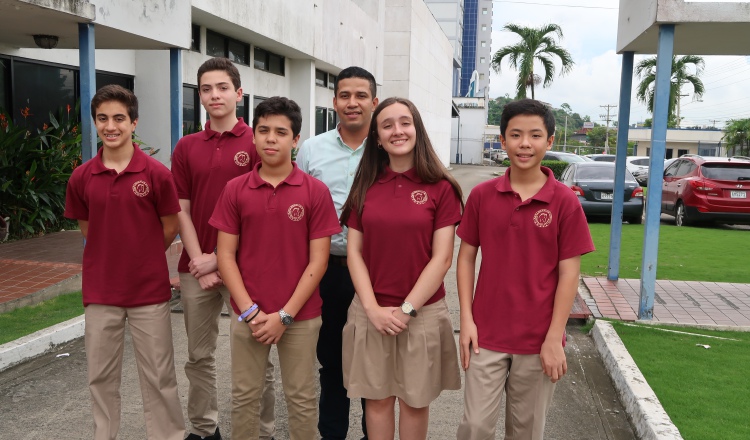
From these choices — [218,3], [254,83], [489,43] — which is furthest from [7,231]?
[489,43]

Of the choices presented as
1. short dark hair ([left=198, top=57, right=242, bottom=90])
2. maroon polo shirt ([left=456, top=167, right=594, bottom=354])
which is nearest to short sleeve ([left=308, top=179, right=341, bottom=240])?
maroon polo shirt ([left=456, top=167, right=594, bottom=354])

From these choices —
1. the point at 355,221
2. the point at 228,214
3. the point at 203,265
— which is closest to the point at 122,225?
the point at 203,265

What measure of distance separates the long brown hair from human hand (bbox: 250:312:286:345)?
0.58 m

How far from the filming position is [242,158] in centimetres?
368

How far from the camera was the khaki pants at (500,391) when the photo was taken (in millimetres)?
3059

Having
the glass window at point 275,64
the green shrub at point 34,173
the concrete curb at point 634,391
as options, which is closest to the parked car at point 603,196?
the glass window at point 275,64

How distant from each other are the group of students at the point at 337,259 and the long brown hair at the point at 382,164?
0.04 feet

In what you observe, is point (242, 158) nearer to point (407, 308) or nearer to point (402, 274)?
point (402, 274)

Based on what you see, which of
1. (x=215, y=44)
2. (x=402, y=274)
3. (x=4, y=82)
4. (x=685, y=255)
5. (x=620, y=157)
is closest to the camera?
(x=402, y=274)

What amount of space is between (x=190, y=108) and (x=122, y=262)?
37.6ft

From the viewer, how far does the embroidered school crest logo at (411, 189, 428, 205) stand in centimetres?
321

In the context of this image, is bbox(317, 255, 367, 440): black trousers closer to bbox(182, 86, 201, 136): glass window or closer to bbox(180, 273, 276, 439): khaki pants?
bbox(180, 273, 276, 439): khaki pants

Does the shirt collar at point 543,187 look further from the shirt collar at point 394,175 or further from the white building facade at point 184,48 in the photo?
the white building facade at point 184,48

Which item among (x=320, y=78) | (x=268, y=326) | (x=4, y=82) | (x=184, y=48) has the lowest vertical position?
(x=268, y=326)
